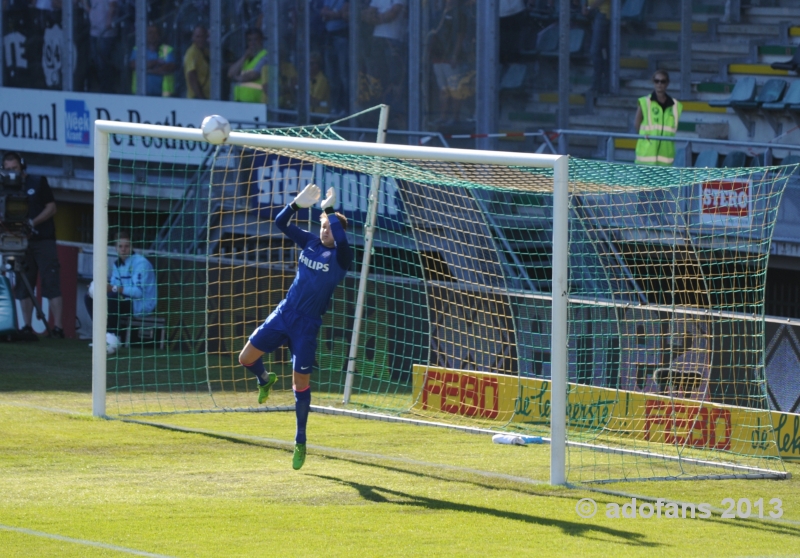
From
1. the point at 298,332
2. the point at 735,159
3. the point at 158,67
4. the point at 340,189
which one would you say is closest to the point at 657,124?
the point at 735,159

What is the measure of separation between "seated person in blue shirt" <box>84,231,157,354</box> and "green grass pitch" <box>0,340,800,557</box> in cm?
318

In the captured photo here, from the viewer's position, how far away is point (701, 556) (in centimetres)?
700

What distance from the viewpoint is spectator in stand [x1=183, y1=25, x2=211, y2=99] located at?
20.7 m

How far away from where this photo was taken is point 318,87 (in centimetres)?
1902

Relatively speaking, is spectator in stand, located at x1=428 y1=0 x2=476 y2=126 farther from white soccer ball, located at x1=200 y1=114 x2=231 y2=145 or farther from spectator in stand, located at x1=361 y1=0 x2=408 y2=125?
white soccer ball, located at x1=200 y1=114 x2=231 y2=145

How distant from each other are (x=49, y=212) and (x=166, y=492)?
25.7 feet

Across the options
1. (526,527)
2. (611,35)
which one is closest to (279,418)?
(526,527)

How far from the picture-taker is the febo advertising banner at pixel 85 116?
2038 cm

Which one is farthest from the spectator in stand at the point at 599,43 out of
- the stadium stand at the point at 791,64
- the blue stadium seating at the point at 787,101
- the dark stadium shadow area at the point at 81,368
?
the dark stadium shadow area at the point at 81,368

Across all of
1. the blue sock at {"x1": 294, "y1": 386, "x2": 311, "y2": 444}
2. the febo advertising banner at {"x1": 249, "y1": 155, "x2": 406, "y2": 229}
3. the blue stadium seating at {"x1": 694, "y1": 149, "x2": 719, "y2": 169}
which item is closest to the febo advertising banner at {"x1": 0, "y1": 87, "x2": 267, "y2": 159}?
the febo advertising banner at {"x1": 249, "y1": 155, "x2": 406, "y2": 229}

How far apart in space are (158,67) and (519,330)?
11.6 m

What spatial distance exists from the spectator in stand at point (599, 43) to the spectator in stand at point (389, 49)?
8.19 feet

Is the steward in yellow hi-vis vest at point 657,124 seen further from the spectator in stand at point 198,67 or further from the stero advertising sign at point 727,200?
the spectator in stand at point 198,67

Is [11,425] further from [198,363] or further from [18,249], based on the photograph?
[18,249]
